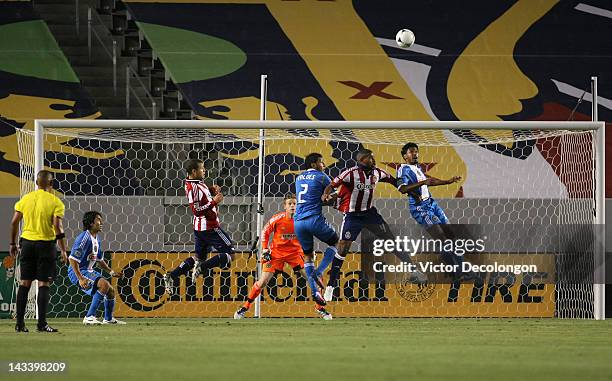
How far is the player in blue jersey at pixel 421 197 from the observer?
13.2m

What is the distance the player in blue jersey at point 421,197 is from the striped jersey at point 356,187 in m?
0.33

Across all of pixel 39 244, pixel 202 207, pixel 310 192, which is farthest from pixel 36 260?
pixel 310 192

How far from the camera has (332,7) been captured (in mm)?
20312

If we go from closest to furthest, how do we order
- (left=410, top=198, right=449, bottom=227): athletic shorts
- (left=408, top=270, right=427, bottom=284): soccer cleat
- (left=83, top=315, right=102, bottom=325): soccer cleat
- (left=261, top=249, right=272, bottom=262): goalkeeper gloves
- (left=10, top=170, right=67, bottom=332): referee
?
(left=10, top=170, right=67, bottom=332): referee < (left=83, top=315, right=102, bottom=325): soccer cleat < (left=261, top=249, right=272, bottom=262): goalkeeper gloves < (left=408, top=270, right=427, bottom=284): soccer cleat < (left=410, top=198, right=449, bottom=227): athletic shorts

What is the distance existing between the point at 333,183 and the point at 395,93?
7.01 meters

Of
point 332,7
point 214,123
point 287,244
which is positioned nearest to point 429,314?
point 287,244

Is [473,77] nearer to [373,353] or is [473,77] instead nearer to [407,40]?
[407,40]

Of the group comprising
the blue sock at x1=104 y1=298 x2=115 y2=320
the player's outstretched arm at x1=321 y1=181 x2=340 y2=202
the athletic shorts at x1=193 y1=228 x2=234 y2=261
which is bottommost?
the blue sock at x1=104 y1=298 x2=115 y2=320

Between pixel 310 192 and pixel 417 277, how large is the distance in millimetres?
1717

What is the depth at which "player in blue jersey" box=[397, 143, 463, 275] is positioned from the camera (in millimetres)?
13250

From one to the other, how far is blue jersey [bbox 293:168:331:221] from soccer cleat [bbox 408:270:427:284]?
4.69ft

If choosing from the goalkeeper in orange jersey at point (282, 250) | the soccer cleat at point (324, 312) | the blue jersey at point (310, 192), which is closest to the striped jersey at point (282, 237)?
the goalkeeper in orange jersey at point (282, 250)

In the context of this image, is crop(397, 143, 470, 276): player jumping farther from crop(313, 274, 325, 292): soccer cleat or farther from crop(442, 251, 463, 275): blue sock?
crop(313, 274, 325, 292): soccer cleat

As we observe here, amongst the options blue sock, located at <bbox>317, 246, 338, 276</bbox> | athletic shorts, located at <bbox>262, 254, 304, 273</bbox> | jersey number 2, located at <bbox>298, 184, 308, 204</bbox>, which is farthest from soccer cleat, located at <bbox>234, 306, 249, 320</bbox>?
jersey number 2, located at <bbox>298, 184, 308, 204</bbox>
